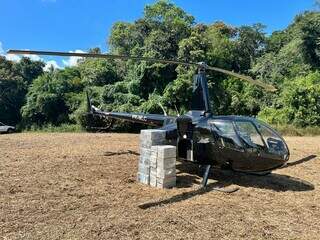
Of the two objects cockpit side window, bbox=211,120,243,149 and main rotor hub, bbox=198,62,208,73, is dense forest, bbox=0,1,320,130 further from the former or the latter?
cockpit side window, bbox=211,120,243,149

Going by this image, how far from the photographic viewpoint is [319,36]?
1204 inches

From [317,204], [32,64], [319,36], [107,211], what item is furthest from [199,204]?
[32,64]

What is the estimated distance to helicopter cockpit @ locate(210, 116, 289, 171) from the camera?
7926 mm

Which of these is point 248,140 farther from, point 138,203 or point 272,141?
point 138,203

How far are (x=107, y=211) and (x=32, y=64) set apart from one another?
111 ft

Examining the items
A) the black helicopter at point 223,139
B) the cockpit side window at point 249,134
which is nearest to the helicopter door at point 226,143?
the black helicopter at point 223,139

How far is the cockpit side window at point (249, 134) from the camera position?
7984mm

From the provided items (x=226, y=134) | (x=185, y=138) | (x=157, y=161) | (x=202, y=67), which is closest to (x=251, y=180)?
(x=226, y=134)

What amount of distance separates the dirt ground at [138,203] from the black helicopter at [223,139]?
22.5 inches

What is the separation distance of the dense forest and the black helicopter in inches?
539

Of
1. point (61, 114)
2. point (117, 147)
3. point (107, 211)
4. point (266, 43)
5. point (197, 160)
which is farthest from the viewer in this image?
point (266, 43)

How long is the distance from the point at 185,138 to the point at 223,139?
104cm

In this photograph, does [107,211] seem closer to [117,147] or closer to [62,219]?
[62,219]

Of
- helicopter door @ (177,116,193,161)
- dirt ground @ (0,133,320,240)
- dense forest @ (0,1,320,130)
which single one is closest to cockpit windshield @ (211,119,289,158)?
helicopter door @ (177,116,193,161)
